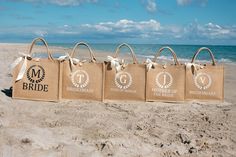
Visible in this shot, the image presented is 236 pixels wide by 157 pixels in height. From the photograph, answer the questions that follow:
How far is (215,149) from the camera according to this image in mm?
3771

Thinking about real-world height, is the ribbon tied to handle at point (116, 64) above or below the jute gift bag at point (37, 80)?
above

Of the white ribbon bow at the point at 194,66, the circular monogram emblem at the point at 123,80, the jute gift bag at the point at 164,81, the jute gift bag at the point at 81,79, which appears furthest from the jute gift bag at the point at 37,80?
the white ribbon bow at the point at 194,66

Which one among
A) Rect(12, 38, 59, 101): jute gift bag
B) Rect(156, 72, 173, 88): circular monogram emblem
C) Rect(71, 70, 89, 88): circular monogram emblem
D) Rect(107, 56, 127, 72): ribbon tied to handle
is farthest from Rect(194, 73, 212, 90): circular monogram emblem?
Rect(12, 38, 59, 101): jute gift bag

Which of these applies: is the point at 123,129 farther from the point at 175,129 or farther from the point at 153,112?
the point at 153,112

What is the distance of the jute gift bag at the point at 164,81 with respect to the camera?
5.96 metres

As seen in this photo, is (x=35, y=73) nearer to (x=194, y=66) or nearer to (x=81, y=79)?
(x=81, y=79)

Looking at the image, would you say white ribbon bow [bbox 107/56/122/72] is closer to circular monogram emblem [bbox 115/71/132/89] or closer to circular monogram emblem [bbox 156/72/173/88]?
circular monogram emblem [bbox 115/71/132/89]

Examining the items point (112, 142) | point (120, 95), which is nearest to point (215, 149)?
point (112, 142)

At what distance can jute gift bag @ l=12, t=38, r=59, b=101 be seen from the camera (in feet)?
19.0

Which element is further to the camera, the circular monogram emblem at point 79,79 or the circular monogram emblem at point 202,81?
the circular monogram emblem at point 202,81

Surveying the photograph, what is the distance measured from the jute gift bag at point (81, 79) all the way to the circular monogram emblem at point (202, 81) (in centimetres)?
155

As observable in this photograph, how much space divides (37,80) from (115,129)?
202cm

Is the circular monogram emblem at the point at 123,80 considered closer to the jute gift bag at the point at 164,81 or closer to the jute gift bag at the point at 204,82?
the jute gift bag at the point at 164,81

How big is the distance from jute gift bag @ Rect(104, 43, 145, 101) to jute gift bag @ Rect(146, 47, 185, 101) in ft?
0.43
